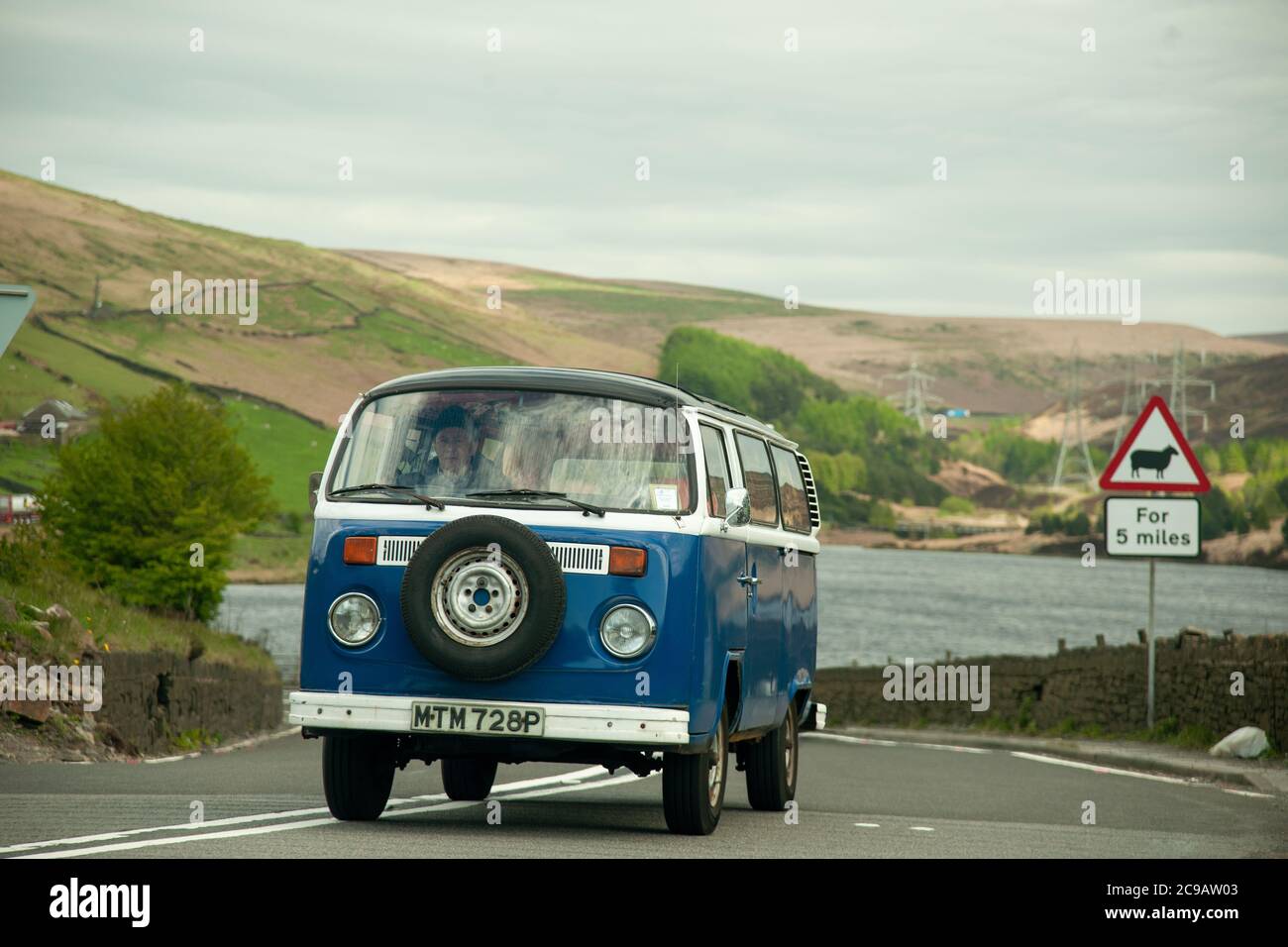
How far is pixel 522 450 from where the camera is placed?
33.4 feet

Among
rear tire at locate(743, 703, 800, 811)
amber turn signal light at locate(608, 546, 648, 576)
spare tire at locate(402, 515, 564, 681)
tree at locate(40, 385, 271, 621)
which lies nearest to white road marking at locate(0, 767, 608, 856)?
spare tire at locate(402, 515, 564, 681)

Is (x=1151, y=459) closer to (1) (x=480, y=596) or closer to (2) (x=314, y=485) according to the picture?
(2) (x=314, y=485)

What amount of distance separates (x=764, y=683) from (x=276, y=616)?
94.3 m

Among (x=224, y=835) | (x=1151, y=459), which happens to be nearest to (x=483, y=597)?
(x=224, y=835)

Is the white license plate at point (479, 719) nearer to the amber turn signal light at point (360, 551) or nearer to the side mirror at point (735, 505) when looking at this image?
the amber turn signal light at point (360, 551)

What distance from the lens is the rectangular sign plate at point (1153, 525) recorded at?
68.0 ft

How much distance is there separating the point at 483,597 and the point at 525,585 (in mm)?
234

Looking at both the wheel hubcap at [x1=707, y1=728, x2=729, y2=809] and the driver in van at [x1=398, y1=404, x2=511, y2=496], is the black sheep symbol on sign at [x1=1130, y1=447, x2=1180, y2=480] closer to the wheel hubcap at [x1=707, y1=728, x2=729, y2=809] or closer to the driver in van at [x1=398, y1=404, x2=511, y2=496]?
the wheel hubcap at [x1=707, y1=728, x2=729, y2=809]

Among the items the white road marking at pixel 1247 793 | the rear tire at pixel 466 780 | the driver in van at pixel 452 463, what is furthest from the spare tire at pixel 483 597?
the white road marking at pixel 1247 793

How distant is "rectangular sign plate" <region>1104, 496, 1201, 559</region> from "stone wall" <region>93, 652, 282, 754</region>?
1020cm

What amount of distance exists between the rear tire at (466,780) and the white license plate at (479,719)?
2.83 metres

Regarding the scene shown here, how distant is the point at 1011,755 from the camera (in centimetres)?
2248
